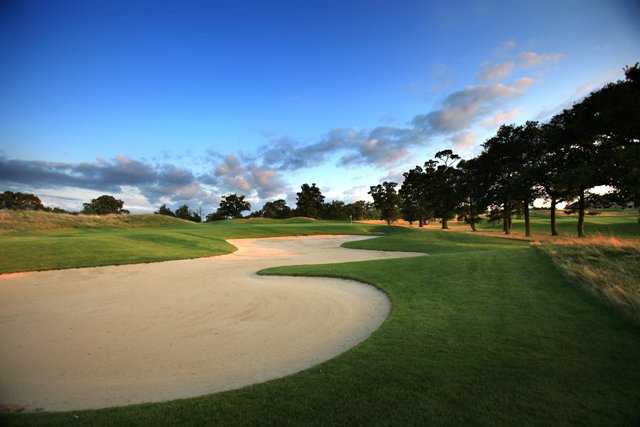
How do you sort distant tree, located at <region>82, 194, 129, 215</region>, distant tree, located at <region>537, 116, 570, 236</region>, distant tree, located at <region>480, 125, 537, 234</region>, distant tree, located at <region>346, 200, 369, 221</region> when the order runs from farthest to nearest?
distant tree, located at <region>346, 200, 369, 221</region>, distant tree, located at <region>82, 194, 129, 215</region>, distant tree, located at <region>480, 125, 537, 234</region>, distant tree, located at <region>537, 116, 570, 236</region>

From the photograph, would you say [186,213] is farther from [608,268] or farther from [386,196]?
[608,268]

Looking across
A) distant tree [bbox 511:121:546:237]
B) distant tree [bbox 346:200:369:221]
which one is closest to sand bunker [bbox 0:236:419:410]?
distant tree [bbox 511:121:546:237]

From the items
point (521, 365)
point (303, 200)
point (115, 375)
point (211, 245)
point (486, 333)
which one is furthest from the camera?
point (303, 200)

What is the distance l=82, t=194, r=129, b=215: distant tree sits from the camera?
339 feet

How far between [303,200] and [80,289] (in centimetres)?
9520

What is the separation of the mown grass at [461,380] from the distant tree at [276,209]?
10529cm

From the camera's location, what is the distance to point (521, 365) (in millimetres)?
4473

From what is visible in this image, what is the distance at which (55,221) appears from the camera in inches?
1427

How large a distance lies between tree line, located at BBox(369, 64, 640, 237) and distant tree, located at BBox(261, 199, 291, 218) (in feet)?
195

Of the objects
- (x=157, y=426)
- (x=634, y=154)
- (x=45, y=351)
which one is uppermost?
(x=634, y=154)

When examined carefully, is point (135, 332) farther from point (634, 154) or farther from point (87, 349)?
point (634, 154)

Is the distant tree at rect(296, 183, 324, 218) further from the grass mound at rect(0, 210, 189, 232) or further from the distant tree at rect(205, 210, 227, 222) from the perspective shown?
the grass mound at rect(0, 210, 189, 232)

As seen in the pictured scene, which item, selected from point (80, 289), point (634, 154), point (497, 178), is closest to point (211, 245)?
point (80, 289)

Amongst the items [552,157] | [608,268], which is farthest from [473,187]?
[608,268]
